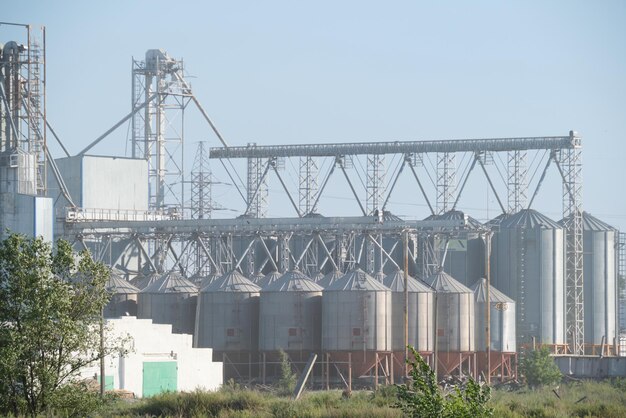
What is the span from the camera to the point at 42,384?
3444 cm

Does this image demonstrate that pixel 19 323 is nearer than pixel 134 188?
Yes

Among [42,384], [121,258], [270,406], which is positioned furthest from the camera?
[121,258]

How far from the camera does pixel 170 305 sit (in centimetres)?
7744

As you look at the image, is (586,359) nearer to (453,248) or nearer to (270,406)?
(453,248)

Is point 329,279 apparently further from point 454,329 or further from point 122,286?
point 122,286

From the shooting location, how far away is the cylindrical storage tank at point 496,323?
76.2 metres

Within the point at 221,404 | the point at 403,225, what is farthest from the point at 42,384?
the point at 403,225

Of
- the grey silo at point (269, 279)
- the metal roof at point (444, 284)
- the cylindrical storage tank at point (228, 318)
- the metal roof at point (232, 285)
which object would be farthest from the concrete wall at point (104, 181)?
the metal roof at point (444, 284)

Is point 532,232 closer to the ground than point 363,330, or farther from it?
farther from it

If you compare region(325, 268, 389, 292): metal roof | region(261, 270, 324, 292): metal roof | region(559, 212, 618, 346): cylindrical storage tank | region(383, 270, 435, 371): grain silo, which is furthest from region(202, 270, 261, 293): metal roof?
region(559, 212, 618, 346): cylindrical storage tank

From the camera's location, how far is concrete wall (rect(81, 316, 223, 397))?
2313 inches

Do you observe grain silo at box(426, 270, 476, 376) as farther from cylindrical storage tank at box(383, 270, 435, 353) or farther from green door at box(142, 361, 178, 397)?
green door at box(142, 361, 178, 397)

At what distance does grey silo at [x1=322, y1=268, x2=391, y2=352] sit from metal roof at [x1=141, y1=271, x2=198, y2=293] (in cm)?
875

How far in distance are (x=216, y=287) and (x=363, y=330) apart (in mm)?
8890
